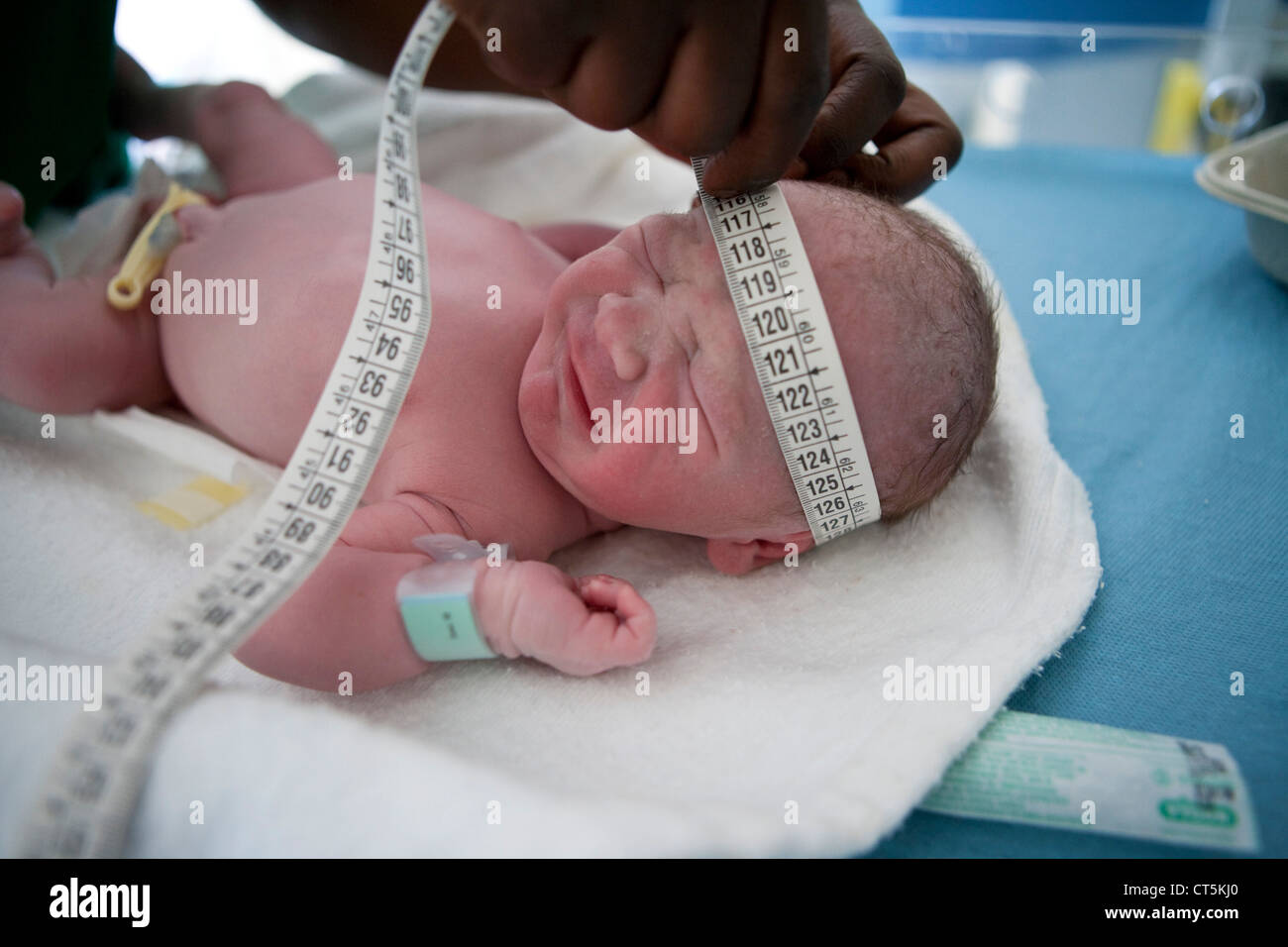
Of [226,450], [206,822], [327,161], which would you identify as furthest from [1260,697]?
[327,161]

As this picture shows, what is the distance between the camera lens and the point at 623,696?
3.48 ft

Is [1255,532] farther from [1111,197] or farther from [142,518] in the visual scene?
[142,518]

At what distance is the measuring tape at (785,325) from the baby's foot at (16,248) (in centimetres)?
109

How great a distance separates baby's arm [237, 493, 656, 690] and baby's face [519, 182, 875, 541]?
0.55ft

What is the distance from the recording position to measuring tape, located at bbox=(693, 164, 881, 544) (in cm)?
107

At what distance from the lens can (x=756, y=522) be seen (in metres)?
1.19

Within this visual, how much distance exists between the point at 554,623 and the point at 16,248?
1.17 m

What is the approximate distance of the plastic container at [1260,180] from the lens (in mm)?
1736

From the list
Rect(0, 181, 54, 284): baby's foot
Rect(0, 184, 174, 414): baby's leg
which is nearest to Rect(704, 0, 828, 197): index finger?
Rect(0, 184, 174, 414): baby's leg
